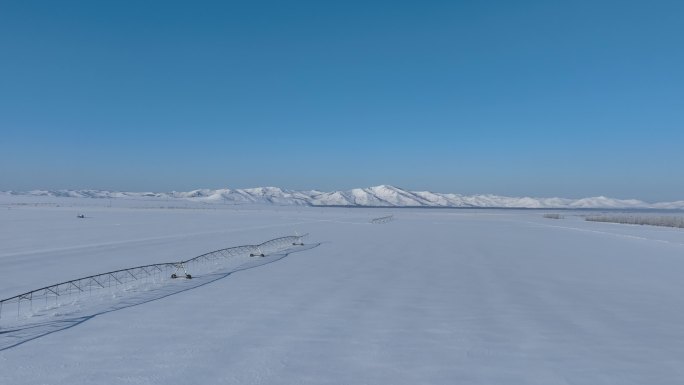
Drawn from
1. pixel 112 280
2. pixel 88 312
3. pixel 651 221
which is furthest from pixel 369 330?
pixel 651 221

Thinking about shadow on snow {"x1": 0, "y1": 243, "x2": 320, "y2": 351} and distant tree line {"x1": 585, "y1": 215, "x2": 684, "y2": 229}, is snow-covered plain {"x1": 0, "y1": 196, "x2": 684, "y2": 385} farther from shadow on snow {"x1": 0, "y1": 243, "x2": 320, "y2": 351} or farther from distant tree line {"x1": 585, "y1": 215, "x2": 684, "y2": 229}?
distant tree line {"x1": 585, "y1": 215, "x2": 684, "y2": 229}

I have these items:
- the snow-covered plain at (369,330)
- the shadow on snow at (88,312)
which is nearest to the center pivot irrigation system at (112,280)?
the shadow on snow at (88,312)

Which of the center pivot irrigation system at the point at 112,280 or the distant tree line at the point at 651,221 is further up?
the distant tree line at the point at 651,221

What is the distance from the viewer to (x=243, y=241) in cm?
2169

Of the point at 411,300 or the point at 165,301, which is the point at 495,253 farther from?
the point at 165,301

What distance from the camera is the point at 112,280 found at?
1097 cm

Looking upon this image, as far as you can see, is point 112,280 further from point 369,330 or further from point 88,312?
point 369,330

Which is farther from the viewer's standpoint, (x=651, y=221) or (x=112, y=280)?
(x=651, y=221)

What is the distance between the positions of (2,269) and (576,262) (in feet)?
56.8

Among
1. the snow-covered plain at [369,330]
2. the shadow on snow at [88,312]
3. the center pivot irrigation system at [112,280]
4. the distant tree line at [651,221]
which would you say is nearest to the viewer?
the snow-covered plain at [369,330]

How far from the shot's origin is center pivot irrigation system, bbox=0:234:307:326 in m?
8.23

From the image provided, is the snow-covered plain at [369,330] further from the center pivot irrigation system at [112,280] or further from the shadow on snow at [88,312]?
the center pivot irrigation system at [112,280]

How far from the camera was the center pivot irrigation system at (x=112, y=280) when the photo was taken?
27.0ft

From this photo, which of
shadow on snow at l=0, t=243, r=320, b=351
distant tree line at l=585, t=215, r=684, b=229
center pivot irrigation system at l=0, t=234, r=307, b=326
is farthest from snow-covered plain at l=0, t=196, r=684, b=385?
distant tree line at l=585, t=215, r=684, b=229
